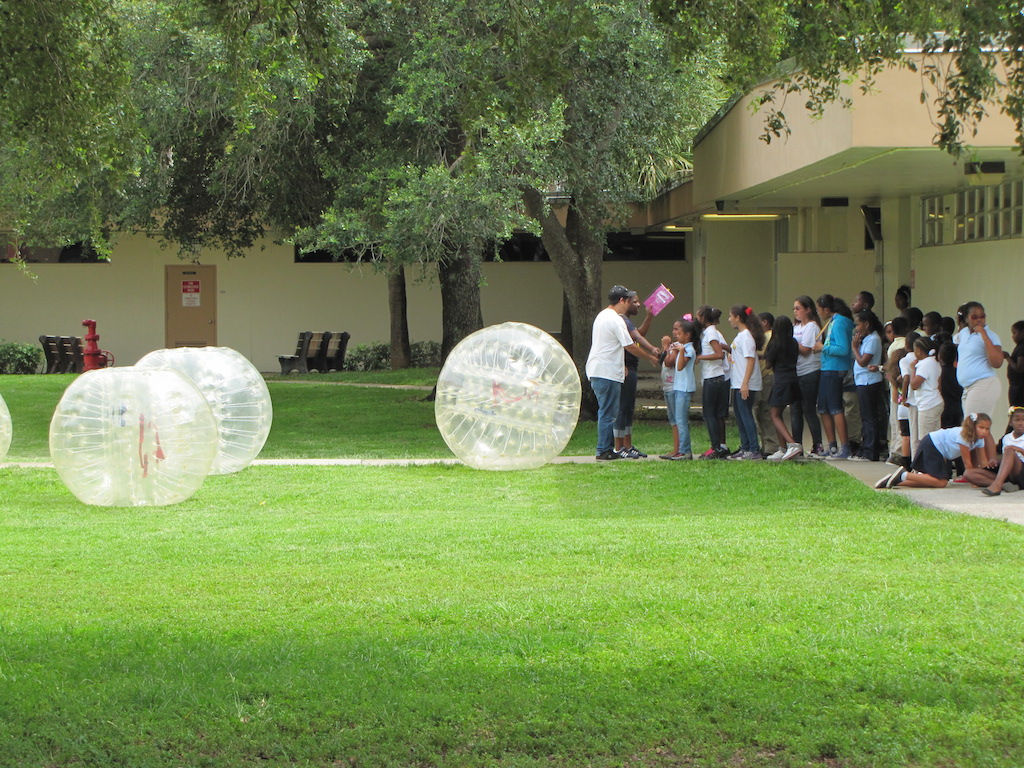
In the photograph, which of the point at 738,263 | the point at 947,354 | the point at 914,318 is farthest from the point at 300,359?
the point at 947,354

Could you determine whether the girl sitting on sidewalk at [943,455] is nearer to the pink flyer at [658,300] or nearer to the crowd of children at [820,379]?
the crowd of children at [820,379]

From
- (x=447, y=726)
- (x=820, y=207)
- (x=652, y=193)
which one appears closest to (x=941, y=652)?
(x=447, y=726)

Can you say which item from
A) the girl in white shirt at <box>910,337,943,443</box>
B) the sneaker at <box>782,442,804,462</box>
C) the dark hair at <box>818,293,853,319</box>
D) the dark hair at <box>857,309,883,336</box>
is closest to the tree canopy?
the girl in white shirt at <box>910,337,943,443</box>

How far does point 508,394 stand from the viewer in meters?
11.5

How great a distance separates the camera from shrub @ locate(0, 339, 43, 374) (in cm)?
2759

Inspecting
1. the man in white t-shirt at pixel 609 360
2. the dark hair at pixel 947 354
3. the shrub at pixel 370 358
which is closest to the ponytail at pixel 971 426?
the dark hair at pixel 947 354

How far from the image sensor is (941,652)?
5.54 m

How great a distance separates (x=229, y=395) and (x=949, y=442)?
6.66 metres

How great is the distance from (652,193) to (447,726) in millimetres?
18753

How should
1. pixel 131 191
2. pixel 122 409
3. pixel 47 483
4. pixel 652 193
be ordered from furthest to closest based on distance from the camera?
1. pixel 652 193
2. pixel 131 191
3. pixel 47 483
4. pixel 122 409

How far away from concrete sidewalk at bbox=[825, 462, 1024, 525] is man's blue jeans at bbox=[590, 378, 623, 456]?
107 inches

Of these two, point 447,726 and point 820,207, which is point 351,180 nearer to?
point 820,207

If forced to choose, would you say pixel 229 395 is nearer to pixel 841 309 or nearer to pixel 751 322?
pixel 751 322

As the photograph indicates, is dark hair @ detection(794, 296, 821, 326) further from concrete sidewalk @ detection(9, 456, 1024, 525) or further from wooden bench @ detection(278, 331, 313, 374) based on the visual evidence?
wooden bench @ detection(278, 331, 313, 374)
